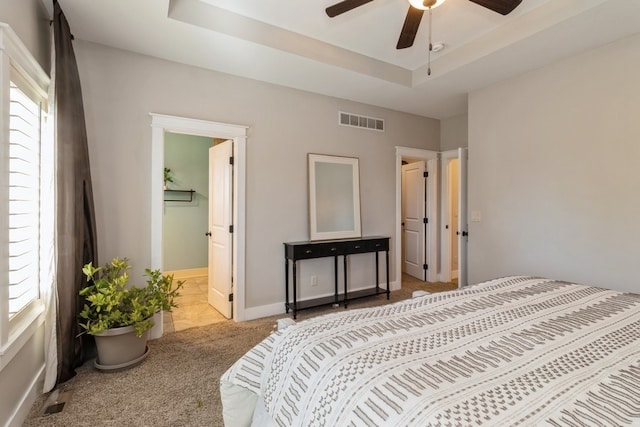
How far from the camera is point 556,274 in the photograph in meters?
3.09

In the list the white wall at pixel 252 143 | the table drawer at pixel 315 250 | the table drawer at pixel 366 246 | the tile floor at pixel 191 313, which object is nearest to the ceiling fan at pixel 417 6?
the white wall at pixel 252 143

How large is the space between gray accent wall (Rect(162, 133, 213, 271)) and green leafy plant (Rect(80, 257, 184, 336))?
287 cm

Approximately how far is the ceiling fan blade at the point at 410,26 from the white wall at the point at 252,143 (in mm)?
1703

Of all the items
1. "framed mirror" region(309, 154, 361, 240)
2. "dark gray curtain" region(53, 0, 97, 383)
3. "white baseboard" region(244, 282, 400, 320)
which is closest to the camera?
"dark gray curtain" region(53, 0, 97, 383)

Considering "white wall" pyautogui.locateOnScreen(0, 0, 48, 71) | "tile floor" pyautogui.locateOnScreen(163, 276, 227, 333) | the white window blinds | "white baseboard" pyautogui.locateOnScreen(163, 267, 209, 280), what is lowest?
"tile floor" pyautogui.locateOnScreen(163, 276, 227, 333)

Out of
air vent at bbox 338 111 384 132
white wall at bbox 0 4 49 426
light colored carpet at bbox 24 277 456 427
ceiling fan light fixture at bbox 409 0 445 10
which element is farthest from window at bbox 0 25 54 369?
air vent at bbox 338 111 384 132

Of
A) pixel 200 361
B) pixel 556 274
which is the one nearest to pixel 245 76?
pixel 200 361

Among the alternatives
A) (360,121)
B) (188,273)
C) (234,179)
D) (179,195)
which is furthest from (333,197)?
(188,273)

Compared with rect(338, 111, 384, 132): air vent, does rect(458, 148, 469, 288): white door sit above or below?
below

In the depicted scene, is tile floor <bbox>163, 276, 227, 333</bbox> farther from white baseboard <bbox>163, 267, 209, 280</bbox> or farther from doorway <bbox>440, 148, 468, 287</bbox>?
doorway <bbox>440, 148, 468, 287</bbox>

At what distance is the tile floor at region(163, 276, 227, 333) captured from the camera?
3.40 m

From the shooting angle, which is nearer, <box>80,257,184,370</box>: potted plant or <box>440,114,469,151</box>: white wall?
<box>80,257,184,370</box>: potted plant

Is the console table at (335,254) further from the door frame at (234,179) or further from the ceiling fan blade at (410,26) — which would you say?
the ceiling fan blade at (410,26)

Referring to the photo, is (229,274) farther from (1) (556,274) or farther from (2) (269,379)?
(1) (556,274)
